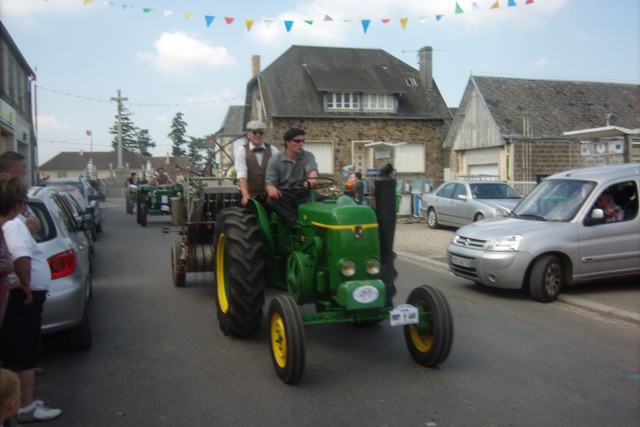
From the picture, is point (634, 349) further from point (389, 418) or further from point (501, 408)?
point (389, 418)

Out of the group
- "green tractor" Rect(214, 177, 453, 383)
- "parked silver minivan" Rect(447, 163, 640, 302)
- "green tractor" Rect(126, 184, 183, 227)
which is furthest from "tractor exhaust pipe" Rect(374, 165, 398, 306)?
"green tractor" Rect(126, 184, 183, 227)

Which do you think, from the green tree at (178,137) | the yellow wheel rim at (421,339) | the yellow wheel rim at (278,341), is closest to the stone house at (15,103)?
the green tree at (178,137)

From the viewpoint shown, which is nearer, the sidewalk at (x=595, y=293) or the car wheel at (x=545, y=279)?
the sidewalk at (x=595, y=293)

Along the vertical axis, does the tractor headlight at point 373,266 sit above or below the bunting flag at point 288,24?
below

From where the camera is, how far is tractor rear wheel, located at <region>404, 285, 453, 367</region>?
482 centimetres

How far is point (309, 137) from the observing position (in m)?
31.4

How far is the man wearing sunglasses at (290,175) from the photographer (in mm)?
5699

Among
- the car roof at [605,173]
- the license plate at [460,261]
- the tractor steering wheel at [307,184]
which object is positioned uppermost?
the car roof at [605,173]

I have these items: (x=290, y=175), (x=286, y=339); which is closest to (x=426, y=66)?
(x=290, y=175)

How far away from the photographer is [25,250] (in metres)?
3.73

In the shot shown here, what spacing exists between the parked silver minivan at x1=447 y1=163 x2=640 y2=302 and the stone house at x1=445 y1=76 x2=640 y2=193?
15.8 metres

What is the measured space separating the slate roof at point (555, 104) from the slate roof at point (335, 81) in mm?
5538

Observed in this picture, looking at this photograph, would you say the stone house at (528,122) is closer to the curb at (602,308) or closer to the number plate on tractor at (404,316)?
the curb at (602,308)

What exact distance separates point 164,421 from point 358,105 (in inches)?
1171
